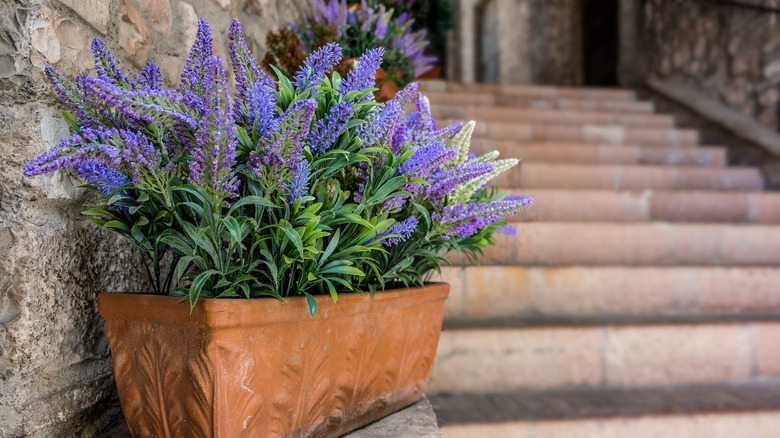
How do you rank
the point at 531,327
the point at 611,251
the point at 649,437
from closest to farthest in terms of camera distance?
the point at 649,437 < the point at 531,327 < the point at 611,251

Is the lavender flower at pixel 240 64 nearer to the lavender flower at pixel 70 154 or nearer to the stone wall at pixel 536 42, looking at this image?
the lavender flower at pixel 70 154

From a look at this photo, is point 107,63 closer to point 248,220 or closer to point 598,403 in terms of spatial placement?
point 248,220

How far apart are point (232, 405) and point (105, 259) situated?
40 cm

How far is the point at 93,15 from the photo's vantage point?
2.87 feet

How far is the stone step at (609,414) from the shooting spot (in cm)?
128

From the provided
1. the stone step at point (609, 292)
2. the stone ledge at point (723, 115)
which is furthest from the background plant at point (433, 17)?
the stone step at point (609, 292)

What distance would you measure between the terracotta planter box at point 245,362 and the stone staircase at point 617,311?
20.8 inches

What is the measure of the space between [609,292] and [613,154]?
4.45ft

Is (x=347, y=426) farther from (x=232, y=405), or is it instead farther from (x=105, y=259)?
(x=105, y=259)

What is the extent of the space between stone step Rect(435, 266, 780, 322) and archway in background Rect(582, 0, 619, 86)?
6.87m

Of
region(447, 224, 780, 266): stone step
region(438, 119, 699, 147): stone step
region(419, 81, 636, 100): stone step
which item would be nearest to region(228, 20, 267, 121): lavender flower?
region(447, 224, 780, 266): stone step

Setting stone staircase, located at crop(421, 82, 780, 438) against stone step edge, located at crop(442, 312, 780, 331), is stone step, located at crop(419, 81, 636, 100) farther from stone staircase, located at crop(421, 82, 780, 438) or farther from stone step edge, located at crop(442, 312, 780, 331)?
stone step edge, located at crop(442, 312, 780, 331)

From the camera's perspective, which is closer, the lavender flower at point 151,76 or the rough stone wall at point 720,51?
the lavender flower at point 151,76

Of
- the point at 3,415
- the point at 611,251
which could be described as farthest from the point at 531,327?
the point at 3,415
